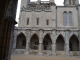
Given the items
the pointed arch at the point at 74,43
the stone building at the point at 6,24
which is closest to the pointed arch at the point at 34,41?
the pointed arch at the point at 74,43

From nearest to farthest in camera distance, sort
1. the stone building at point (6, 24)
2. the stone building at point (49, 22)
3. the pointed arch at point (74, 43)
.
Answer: the stone building at point (6, 24) → the pointed arch at point (74, 43) → the stone building at point (49, 22)

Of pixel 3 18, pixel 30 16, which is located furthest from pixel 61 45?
pixel 3 18

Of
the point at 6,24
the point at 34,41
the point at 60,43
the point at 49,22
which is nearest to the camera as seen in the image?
the point at 6,24

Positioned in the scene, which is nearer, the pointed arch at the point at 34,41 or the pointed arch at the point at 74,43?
the pointed arch at the point at 74,43

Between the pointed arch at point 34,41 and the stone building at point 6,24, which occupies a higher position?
the stone building at point 6,24

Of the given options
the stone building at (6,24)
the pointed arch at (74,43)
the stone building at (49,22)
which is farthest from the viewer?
the stone building at (49,22)

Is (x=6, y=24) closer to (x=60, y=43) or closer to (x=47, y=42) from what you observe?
(x=47, y=42)

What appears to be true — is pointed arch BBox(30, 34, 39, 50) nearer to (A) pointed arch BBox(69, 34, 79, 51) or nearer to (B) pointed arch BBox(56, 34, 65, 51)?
(B) pointed arch BBox(56, 34, 65, 51)

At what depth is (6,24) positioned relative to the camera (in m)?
6.68

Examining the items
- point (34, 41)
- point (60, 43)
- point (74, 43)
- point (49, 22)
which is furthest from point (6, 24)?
point (49, 22)

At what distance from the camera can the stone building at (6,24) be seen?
20.9 feet

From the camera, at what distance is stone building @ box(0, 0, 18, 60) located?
20.9 feet

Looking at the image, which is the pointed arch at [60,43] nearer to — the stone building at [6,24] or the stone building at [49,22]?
the stone building at [49,22]

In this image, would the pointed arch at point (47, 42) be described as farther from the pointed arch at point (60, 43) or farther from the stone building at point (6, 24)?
the stone building at point (6, 24)
